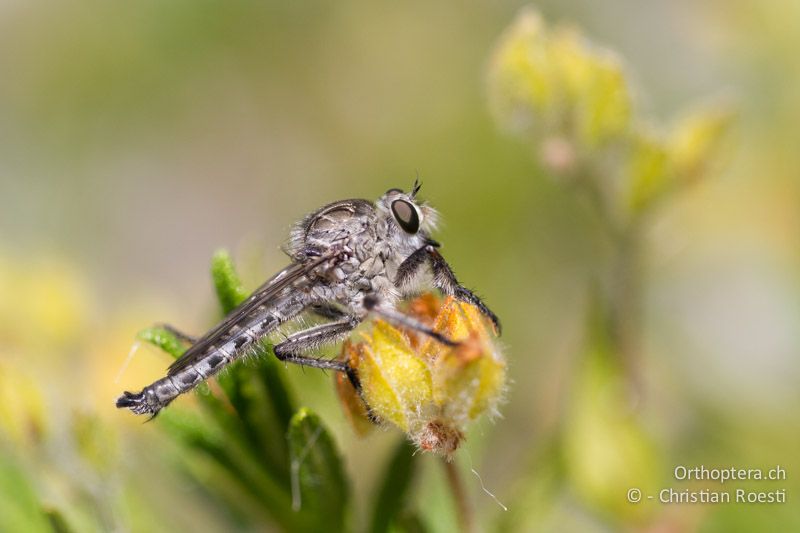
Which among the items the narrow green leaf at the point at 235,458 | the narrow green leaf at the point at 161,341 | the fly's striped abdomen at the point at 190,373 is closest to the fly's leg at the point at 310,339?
the fly's striped abdomen at the point at 190,373

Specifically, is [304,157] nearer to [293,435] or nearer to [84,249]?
[84,249]

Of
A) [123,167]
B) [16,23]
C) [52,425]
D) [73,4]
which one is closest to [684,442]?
[52,425]

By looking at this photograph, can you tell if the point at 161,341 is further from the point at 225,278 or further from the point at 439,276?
the point at 439,276

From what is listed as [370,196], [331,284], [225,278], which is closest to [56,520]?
[225,278]

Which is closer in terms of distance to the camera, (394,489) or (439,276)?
(394,489)

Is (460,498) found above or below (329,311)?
below
